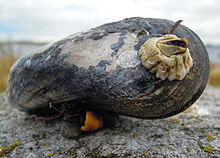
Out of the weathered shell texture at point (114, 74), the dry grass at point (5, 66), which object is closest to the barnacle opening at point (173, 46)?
the weathered shell texture at point (114, 74)

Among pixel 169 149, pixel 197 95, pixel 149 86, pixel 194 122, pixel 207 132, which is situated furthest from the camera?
pixel 194 122

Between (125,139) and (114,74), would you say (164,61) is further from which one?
(125,139)

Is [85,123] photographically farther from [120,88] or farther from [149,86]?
[149,86]

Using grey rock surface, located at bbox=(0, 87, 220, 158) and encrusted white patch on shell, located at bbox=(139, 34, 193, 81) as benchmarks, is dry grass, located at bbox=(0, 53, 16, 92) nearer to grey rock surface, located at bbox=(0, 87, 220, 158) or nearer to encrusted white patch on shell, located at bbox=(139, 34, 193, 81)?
grey rock surface, located at bbox=(0, 87, 220, 158)

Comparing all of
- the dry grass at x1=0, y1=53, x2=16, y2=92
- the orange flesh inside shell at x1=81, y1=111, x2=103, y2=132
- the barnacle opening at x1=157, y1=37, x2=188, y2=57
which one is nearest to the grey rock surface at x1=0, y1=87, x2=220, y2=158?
the orange flesh inside shell at x1=81, y1=111, x2=103, y2=132

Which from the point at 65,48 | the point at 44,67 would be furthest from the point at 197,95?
the point at 44,67
